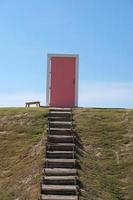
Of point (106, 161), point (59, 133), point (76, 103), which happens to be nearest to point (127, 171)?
point (106, 161)

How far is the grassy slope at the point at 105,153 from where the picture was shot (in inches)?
774

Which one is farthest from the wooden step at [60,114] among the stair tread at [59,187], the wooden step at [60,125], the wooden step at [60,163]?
the stair tread at [59,187]

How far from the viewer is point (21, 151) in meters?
22.7

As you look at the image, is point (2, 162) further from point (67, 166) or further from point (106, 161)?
point (106, 161)

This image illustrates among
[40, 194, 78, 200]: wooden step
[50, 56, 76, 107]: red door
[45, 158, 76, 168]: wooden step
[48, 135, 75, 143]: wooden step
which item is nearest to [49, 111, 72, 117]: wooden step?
[48, 135, 75, 143]: wooden step

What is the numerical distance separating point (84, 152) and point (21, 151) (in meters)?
2.71

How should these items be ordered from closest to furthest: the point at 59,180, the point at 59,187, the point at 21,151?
1. the point at 59,187
2. the point at 59,180
3. the point at 21,151

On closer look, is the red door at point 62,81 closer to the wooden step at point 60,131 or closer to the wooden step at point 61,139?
the wooden step at point 60,131

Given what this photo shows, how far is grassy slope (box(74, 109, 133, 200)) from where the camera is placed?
19656mm

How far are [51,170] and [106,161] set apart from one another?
100.0 inches

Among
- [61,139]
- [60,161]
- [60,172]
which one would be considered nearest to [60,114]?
[61,139]

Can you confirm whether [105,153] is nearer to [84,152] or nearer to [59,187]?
[84,152]

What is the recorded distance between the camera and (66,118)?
25.2 m

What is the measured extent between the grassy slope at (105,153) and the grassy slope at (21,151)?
1738mm
